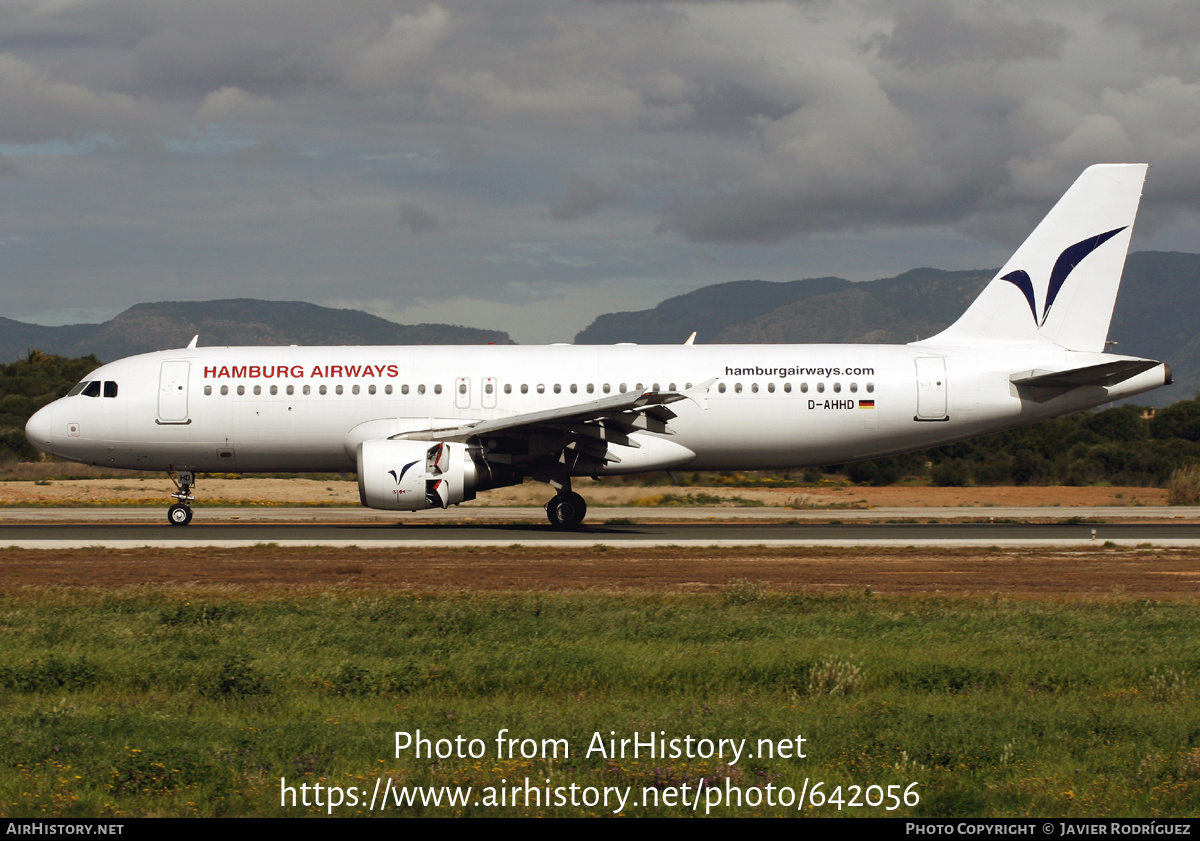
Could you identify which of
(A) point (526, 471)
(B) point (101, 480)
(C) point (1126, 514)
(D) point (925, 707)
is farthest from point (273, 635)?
(B) point (101, 480)

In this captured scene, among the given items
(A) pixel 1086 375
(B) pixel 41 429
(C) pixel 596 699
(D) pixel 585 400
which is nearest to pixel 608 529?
(D) pixel 585 400

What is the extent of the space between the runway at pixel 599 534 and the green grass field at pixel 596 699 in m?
7.54

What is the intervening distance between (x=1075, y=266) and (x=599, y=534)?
13.0 m

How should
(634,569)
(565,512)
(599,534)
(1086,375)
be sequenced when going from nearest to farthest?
(634,569) < (599,534) < (1086,375) < (565,512)

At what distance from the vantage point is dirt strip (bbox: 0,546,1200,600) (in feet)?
52.7

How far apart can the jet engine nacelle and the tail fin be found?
11773mm

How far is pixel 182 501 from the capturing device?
86.6 feet

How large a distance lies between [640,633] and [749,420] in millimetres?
14029

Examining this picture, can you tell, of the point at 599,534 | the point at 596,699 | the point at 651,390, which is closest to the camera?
the point at 596,699

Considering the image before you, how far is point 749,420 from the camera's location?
25453mm

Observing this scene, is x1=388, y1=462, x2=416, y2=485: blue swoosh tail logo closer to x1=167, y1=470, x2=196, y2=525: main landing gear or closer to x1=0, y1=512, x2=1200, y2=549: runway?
x1=0, y1=512, x2=1200, y2=549: runway

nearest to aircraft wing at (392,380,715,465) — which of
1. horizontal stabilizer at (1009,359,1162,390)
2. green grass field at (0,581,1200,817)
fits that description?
horizontal stabilizer at (1009,359,1162,390)

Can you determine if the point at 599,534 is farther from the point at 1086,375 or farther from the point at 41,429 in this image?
the point at 41,429

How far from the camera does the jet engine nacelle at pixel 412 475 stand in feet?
76.5
